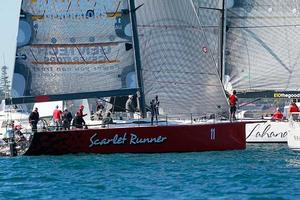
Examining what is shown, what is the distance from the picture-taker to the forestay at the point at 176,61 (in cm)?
2972

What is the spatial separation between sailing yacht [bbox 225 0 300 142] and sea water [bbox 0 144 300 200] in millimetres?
6674

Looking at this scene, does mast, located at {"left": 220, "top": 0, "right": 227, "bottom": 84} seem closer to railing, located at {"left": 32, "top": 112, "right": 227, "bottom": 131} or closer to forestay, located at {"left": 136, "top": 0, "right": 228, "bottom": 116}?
forestay, located at {"left": 136, "top": 0, "right": 228, "bottom": 116}

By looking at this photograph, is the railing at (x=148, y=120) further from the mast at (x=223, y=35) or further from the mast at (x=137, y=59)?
the mast at (x=223, y=35)

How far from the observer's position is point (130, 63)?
97.3ft

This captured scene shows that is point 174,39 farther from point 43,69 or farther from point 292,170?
point 292,170

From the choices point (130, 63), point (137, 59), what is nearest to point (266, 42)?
point (137, 59)

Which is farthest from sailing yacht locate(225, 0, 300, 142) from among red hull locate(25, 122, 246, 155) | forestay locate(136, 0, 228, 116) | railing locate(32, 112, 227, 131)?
red hull locate(25, 122, 246, 155)

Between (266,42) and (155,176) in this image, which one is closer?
(155,176)

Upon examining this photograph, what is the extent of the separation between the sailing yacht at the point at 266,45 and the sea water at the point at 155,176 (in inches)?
263

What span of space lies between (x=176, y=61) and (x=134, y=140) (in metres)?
3.07

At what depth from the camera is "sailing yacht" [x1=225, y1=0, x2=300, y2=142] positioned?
3616 cm

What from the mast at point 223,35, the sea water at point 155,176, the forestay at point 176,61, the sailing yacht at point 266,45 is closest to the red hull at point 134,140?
the sea water at point 155,176

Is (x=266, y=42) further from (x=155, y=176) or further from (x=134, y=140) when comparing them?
(x=155, y=176)

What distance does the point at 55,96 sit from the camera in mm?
29234
